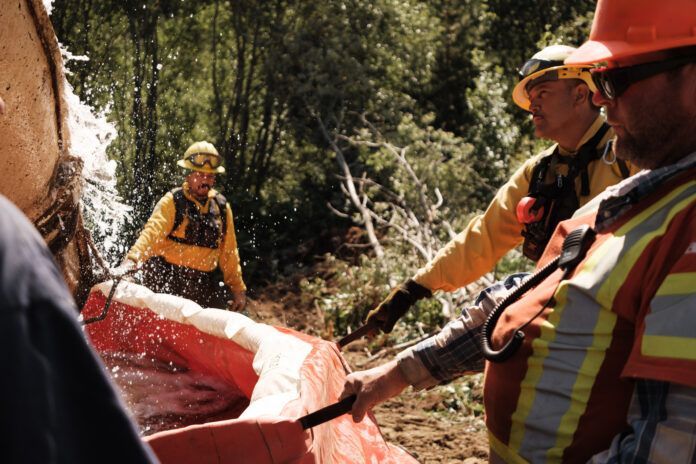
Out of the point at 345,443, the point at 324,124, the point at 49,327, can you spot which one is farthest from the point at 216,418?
the point at 324,124

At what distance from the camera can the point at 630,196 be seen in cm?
152

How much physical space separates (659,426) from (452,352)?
2.44 ft

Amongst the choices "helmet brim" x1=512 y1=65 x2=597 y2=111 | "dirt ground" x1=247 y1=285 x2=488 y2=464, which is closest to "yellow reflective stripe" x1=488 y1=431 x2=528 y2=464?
"helmet brim" x1=512 y1=65 x2=597 y2=111

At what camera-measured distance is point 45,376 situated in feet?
2.22

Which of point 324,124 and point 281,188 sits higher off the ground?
point 324,124

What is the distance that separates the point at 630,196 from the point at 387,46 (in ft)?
38.1

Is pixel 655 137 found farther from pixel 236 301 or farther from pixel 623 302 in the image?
pixel 236 301

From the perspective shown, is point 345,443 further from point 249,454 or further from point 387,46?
point 387,46

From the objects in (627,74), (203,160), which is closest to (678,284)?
(627,74)

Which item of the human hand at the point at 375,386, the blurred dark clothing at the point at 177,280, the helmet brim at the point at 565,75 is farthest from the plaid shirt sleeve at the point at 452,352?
the blurred dark clothing at the point at 177,280

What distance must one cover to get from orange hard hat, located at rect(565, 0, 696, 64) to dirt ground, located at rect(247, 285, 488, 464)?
3.43 m

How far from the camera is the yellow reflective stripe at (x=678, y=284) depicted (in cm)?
129

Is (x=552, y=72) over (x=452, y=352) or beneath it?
over

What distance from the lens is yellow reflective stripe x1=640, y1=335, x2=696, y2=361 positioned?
127cm
